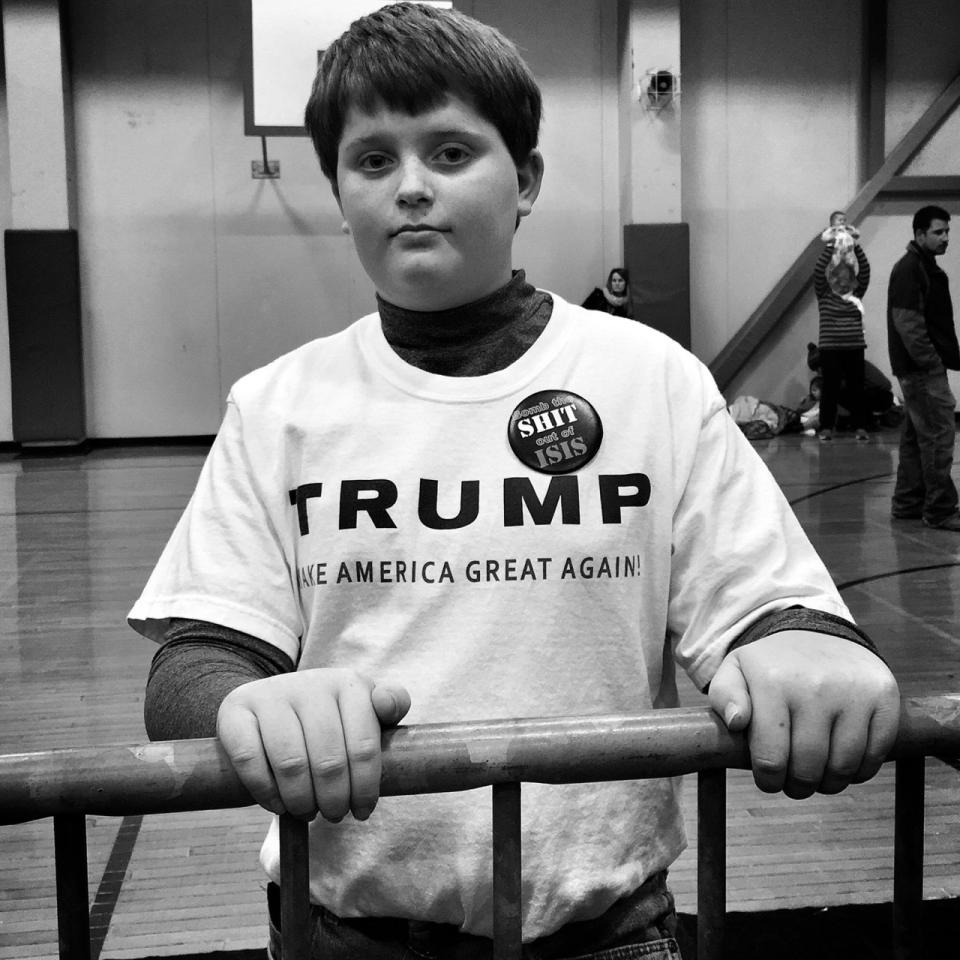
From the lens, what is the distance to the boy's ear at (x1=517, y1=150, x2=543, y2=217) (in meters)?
1.20

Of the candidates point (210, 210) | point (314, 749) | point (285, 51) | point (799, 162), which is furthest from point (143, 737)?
point (799, 162)

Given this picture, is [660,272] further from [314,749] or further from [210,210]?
[314,749]

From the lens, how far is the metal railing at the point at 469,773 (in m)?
0.77

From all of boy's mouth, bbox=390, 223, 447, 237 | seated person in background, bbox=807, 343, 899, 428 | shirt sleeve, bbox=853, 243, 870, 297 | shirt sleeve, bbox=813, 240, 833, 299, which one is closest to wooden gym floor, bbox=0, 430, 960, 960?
boy's mouth, bbox=390, 223, 447, 237

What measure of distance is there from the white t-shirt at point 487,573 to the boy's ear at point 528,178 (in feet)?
0.66

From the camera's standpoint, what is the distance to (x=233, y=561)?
1067 mm

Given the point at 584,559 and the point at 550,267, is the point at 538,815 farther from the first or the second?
the point at 550,267

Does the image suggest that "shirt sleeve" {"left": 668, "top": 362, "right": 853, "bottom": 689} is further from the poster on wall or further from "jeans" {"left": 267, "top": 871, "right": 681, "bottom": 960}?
the poster on wall

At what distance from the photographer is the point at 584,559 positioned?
3.48 feet

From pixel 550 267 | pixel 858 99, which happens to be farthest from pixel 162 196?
pixel 858 99

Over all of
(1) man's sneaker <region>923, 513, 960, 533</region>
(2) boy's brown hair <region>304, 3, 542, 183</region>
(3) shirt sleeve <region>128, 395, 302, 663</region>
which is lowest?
(1) man's sneaker <region>923, 513, 960, 533</region>

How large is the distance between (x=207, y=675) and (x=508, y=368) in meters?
0.40

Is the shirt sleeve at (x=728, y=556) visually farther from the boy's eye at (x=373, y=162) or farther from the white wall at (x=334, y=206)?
the white wall at (x=334, y=206)

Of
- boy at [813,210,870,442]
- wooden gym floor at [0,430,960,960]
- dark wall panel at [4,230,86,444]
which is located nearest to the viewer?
wooden gym floor at [0,430,960,960]
